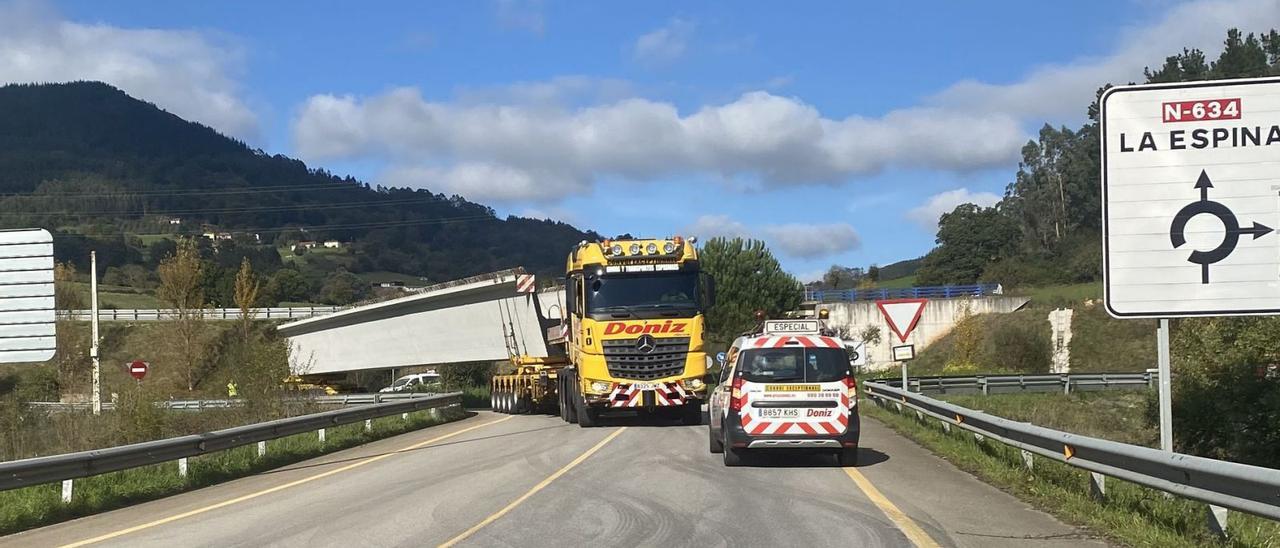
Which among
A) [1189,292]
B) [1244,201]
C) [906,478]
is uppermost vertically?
[1244,201]

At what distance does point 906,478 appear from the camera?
A: 14.5m

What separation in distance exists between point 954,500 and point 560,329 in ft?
68.2

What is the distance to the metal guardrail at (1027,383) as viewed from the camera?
150 feet

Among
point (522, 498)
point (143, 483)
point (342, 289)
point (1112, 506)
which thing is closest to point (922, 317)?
point (143, 483)

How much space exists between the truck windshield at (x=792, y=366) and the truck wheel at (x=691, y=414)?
1055 centimetres

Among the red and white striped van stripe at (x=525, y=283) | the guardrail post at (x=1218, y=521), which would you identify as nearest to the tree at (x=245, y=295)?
the red and white striped van stripe at (x=525, y=283)

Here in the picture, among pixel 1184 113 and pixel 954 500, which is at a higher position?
pixel 1184 113

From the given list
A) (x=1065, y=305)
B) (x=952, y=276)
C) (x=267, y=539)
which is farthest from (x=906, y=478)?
(x=952, y=276)

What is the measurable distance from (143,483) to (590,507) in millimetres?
7451

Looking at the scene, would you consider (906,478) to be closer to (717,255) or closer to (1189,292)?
(1189,292)

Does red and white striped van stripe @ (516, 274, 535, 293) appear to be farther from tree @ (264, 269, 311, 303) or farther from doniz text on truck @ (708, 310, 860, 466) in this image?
tree @ (264, 269, 311, 303)

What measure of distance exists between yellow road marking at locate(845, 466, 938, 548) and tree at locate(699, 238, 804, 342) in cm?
5692

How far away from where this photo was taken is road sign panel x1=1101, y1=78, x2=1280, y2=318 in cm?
1001

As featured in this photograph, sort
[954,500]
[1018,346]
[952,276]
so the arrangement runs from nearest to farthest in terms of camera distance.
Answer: [954,500]
[1018,346]
[952,276]
